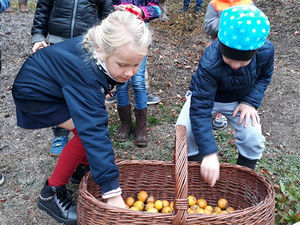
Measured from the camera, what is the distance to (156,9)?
2854mm

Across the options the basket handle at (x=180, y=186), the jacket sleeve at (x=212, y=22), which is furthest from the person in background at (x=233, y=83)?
the jacket sleeve at (x=212, y=22)

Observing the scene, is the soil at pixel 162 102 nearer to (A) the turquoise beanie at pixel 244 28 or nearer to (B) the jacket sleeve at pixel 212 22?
(B) the jacket sleeve at pixel 212 22

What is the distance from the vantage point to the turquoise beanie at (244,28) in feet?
5.41

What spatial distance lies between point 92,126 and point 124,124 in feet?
4.88

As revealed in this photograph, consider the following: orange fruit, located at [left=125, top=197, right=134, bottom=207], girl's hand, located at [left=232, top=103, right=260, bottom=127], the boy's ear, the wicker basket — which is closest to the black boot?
the wicker basket

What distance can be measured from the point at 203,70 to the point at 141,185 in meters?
0.97

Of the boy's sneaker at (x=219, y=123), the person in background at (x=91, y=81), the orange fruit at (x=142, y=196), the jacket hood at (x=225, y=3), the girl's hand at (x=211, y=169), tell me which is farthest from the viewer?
the boy's sneaker at (x=219, y=123)

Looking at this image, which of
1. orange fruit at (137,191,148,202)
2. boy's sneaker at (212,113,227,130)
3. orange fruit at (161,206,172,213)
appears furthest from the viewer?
boy's sneaker at (212,113,227,130)

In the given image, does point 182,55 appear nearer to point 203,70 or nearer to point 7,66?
point 7,66

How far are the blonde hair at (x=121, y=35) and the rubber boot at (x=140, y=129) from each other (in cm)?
140

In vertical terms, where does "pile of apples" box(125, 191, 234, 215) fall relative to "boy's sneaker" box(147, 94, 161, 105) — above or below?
above

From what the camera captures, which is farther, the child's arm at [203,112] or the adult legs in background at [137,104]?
the adult legs in background at [137,104]

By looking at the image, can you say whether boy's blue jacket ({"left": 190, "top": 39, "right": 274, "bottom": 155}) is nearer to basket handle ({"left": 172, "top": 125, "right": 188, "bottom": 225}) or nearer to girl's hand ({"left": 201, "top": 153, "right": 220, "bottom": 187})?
girl's hand ({"left": 201, "top": 153, "right": 220, "bottom": 187})

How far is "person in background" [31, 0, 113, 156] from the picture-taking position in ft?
8.03
